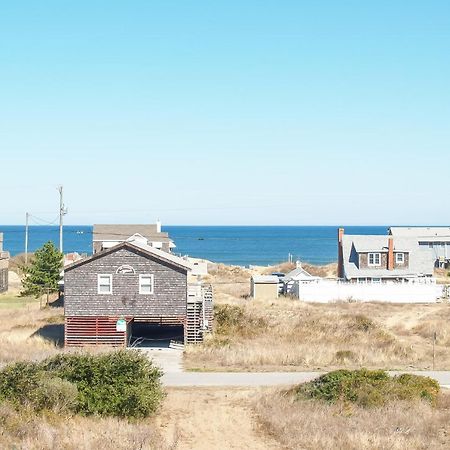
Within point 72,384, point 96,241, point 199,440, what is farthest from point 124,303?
point 96,241

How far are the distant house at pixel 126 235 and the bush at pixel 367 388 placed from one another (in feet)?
133

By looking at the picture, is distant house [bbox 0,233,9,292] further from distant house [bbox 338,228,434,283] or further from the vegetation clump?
the vegetation clump

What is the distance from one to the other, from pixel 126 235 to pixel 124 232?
1.46 m

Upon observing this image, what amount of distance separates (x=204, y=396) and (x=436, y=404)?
836 cm

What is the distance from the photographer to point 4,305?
179 ft

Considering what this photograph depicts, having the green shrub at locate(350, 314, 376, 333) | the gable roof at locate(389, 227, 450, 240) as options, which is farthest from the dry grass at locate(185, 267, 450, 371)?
the gable roof at locate(389, 227, 450, 240)

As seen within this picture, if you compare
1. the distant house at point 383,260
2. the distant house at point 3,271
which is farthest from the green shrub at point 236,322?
the distant house at point 3,271

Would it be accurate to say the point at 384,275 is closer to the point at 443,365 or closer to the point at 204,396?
the point at 443,365

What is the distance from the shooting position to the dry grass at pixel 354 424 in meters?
19.8

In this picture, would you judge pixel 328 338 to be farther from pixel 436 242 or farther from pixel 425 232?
pixel 425 232

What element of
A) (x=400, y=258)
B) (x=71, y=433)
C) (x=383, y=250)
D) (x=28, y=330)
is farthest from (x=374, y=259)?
(x=71, y=433)

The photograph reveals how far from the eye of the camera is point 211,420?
909 inches

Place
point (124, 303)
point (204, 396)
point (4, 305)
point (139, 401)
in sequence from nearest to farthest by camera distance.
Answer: point (139, 401) → point (204, 396) → point (124, 303) → point (4, 305)

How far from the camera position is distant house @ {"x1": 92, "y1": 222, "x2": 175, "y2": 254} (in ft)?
219
